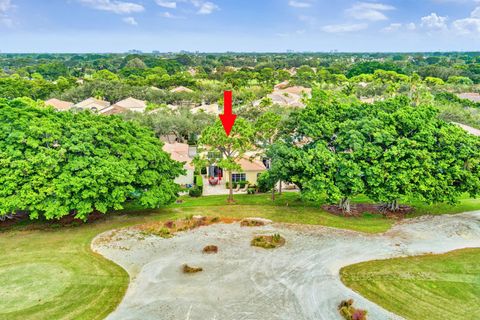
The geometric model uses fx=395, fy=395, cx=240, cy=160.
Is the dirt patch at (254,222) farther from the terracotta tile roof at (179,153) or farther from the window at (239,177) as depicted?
the terracotta tile roof at (179,153)

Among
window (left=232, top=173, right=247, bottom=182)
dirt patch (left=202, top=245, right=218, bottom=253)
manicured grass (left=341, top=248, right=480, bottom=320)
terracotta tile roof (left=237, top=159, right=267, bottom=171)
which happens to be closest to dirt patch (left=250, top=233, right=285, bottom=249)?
dirt patch (left=202, top=245, right=218, bottom=253)

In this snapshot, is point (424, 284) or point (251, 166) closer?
point (424, 284)

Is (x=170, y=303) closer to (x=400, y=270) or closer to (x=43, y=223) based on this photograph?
(x=400, y=270)

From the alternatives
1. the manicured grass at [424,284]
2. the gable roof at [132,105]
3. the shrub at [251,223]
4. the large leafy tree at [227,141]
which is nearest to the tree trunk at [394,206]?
the manicured grass at [424,284]

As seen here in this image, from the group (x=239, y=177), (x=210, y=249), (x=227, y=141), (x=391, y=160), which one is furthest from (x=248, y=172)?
(x=210, y=249)

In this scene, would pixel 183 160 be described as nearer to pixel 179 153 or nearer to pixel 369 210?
pixel 179 153
